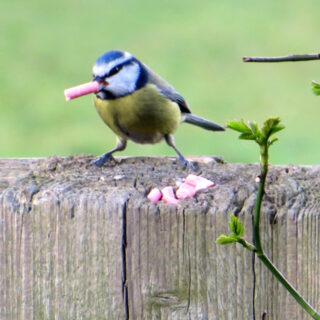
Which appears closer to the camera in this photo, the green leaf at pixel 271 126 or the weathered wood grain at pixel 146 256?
the green leaf at pixel 271 126

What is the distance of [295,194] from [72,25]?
935cm

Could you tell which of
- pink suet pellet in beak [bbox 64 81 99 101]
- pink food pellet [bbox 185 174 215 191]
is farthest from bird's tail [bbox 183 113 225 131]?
pink food pellet [bbox 185 174 215 191]

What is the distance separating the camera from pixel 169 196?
192 cm

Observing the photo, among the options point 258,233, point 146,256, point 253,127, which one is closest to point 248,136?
point 253,127

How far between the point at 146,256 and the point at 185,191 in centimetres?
18

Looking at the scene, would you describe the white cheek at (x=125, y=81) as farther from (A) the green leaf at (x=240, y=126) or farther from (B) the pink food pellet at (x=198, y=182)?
(A) the green leaf at (x=240, y=126)

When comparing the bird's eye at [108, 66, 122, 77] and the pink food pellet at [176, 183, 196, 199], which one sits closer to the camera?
the pink food pellet at [176, 183, 196, 199]

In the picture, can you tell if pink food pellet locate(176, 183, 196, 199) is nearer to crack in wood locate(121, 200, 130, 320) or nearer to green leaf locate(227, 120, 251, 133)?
crack in wood locate(121, 200, 130, 320)

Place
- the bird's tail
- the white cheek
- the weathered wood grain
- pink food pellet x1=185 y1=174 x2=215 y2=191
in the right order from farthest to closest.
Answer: the bird's tail
the white cheek
pink food pellet x1=185 y1=174 x2=215 y2=191
the weathered wood grain

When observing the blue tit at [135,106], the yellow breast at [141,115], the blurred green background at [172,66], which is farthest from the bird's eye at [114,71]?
the blurred green background at [172,66]

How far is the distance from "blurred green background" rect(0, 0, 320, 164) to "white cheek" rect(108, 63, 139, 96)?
2.71 metres

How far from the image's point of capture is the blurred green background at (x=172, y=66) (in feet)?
24.7

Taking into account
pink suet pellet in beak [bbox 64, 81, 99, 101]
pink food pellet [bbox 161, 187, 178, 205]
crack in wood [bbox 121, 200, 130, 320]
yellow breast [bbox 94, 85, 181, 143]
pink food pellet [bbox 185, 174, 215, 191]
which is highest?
yellow breast [bbox 94, 85, 181, 143]

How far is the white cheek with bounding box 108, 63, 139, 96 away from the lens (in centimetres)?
382
